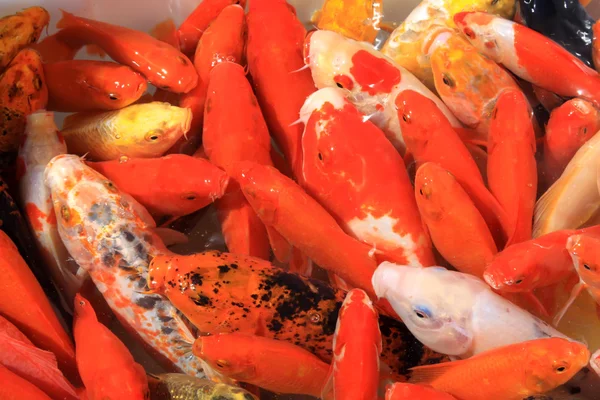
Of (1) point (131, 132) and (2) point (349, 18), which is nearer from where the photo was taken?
(1) point (131, 132)

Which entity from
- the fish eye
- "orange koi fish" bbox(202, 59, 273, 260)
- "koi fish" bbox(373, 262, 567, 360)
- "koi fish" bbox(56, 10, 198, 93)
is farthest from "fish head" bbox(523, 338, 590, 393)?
"koi fish" bbox(56, 10, 198, 93)

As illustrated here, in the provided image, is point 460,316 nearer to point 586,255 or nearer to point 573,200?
point 586,255

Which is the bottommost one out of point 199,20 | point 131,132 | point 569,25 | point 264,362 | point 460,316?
point 264,362

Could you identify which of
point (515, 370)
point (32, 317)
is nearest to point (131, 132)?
point (32, 317)

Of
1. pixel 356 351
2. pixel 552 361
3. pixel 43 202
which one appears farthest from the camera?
pixel 43 202

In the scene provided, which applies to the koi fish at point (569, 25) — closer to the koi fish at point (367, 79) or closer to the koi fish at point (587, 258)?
the koi fish at point (367, 79)

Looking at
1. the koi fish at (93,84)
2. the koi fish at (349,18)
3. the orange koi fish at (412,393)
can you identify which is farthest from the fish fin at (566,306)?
the koi fish at (93,84)

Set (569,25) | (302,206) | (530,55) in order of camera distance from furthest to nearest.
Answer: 1. (569,25)
2. (530,55)
3. (302,206)
